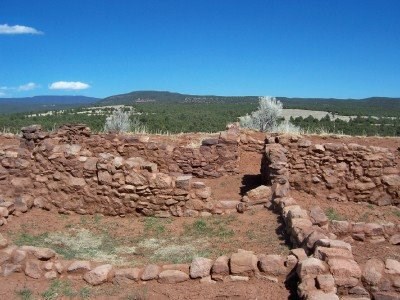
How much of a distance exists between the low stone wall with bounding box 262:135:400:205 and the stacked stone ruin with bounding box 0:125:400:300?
1.0 inches

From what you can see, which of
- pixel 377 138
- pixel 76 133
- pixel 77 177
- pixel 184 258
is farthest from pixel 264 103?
pixel 184 258

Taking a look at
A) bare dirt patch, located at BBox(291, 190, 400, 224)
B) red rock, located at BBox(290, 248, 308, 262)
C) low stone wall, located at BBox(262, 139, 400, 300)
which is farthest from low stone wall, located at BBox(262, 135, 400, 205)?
red rock, located at BBox(290, 248, 308, 262)

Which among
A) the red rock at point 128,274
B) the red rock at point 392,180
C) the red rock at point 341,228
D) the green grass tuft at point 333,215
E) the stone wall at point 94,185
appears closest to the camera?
the red rock at point 128,274

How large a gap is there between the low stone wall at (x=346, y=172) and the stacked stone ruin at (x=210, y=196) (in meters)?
0.03

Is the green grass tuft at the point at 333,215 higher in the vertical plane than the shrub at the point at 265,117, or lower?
lower

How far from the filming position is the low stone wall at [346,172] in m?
11.5

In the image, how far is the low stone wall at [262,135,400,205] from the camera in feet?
37.8

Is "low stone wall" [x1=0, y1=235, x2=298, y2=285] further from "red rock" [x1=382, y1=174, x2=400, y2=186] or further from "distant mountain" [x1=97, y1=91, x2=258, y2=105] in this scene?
"distant mountain" [x1=97, y1=91, x2=258, y2=105]

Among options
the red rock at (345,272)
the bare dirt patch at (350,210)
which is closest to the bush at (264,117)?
the bare dirt patch at (350,210)

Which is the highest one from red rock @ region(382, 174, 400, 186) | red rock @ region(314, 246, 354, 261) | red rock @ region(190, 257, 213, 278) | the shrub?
the shrub

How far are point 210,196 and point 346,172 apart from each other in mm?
4097

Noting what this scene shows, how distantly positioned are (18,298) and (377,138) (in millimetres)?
18828

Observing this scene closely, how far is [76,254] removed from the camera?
25.6ft

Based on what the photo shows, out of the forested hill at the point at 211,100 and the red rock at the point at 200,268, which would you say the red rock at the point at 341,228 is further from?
the forested hill at the point at 211,100
